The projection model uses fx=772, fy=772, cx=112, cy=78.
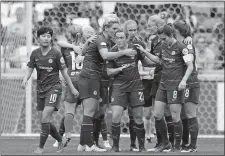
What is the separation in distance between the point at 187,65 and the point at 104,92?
59.0 inches

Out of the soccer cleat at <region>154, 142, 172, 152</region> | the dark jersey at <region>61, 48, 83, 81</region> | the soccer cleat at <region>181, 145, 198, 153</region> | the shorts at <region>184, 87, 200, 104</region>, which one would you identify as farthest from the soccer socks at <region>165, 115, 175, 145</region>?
the dark jersey at <region>61, 48, 83, 81</region>

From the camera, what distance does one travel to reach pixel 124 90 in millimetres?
10172

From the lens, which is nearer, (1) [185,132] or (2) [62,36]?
(1) [185,132]

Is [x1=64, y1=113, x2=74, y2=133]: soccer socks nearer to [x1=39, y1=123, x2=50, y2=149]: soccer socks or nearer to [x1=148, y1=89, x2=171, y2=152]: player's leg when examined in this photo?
[x1=39, y1=123, x2=50, y2=149]: soccer socks

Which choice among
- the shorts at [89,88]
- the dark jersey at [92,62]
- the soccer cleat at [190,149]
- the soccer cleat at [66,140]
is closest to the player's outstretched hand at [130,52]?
the dark jersey at [92,62]

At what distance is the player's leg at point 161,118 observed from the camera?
1022 cm

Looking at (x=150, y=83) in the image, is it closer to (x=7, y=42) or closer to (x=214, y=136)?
(x=214, y=136)

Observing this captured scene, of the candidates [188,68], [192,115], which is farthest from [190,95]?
[188,68]

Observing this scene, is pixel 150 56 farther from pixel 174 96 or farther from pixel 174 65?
pixel 174 96

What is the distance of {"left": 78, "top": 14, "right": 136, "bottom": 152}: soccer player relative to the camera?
10.2 m

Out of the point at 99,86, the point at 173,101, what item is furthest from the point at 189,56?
the point at 99,86

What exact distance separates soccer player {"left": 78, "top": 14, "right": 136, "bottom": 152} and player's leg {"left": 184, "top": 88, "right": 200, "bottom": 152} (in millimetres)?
1218

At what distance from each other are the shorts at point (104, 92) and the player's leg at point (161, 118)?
0.89 m

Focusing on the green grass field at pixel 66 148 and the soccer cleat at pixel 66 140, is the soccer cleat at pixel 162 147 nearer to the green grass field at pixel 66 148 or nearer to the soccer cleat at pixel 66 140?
the green grass field at pixel 66 148
